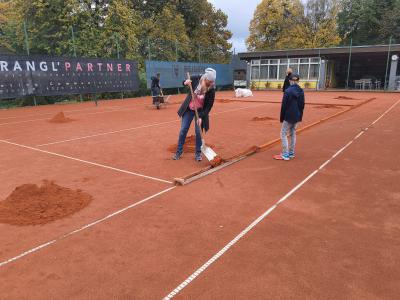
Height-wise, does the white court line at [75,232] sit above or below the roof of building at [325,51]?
below

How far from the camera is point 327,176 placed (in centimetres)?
569

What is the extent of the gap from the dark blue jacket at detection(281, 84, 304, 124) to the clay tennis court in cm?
92

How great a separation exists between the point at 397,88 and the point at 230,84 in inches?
648

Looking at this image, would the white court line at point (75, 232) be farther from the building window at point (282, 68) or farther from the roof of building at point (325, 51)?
the building window at point (282, 68)

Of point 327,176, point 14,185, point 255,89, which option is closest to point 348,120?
point 327,176

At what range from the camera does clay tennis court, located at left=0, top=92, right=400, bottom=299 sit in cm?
282

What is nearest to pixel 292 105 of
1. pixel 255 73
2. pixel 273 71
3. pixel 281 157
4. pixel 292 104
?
pixel 292 104

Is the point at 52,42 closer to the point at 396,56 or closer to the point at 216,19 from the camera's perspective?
the point at 216,19

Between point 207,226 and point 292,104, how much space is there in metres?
3.60

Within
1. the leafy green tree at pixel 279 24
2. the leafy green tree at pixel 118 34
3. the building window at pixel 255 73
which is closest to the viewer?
the leafy green tree at pixel 118 34

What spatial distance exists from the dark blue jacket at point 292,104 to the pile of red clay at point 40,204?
404 cm

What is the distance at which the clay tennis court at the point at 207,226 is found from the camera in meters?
2.82

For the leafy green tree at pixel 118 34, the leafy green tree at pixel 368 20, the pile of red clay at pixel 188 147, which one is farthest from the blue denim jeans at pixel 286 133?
the leafy green tree at pixel 368 20

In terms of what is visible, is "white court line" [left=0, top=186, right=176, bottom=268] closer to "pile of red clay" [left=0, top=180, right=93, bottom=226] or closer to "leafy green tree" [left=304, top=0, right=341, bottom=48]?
"pile of red clay" [left=0, top=180, right=93, bottom=226]
